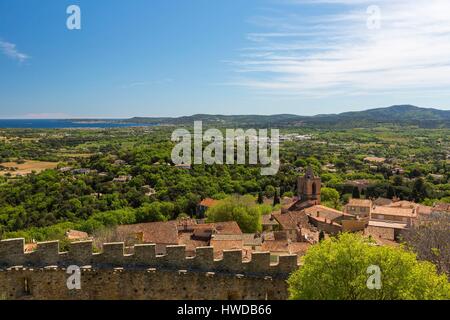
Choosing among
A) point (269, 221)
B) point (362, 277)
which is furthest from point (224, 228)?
point (362, 277)

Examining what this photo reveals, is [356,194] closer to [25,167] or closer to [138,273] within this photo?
[138,273]

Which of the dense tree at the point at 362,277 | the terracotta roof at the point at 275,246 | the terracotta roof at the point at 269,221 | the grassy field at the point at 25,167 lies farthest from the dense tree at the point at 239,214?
the grassy field at the point at 25,167

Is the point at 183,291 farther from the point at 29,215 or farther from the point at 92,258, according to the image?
the point at 29,215

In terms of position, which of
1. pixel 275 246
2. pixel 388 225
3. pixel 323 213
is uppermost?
pixel 275 246

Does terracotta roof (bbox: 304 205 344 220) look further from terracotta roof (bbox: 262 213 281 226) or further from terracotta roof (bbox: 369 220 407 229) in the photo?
terracotta roof (bbox: 262 213 281 226)

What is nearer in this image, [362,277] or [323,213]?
[362,277]

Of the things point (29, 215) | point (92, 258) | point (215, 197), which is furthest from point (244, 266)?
point (215, 197)
